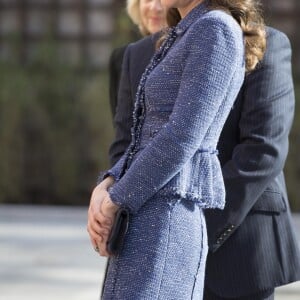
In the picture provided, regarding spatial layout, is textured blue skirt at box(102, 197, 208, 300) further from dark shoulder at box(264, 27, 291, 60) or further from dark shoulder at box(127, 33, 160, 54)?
dark shoulder at box(127, 33, 160, 54)

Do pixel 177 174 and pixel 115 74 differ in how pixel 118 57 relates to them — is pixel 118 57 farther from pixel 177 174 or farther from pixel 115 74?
pixel 177 174

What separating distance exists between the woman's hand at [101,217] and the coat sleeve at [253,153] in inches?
17.5

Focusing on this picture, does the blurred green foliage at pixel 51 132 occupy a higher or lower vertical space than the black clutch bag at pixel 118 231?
higher

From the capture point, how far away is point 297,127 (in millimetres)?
10492

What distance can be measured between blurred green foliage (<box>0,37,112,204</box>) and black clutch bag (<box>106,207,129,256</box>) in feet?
27.2

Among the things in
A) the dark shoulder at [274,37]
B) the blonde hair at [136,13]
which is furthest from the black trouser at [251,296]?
the blonde hair at [136,13]

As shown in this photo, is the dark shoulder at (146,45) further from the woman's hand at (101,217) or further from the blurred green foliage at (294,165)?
the blurred green foliage at (294,165)

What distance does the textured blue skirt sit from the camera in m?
2.52

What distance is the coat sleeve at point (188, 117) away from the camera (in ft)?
8.20

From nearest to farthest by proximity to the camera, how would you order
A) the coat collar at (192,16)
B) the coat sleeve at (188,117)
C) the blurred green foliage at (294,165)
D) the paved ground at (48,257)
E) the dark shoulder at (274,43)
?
the coat sleeve at (188,117) < the coat collar at (192,16) < the dark shoulder at (274,43) < the paved ground at (48,257) < the blurred green foliage at (294,165)

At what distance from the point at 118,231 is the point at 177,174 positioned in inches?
7.8

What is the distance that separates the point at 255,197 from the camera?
3021 millimetres

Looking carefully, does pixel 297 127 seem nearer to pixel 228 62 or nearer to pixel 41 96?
pixel 41 96

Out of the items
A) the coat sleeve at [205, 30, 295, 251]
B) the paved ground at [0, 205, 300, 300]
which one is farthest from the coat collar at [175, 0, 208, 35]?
the paved ground at [0, 205, 300, 300]
